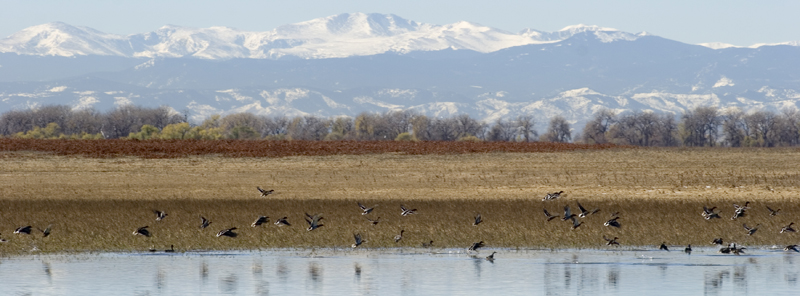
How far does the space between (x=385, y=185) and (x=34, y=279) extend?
2534 centimetres

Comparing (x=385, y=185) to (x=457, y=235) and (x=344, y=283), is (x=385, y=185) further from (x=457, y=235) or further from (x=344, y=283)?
(x=344, y=283)

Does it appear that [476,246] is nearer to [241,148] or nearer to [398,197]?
[398,197]

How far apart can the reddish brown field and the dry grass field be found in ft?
4.92

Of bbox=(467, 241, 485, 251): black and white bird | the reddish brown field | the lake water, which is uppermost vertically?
the reddish brown field

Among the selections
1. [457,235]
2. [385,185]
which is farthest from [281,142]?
[457,235]

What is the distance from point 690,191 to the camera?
3891cm

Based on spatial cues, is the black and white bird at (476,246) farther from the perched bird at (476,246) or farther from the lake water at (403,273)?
the lake water at (403,273)

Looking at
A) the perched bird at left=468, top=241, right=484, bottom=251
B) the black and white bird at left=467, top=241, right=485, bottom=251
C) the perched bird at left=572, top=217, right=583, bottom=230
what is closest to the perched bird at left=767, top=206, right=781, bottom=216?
the perched bird at left=572, top=217, right=583, bottom=230

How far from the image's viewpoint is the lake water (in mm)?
17328

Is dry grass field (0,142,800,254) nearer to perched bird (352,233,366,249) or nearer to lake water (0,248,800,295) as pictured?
perched bird (352,233,366,249)

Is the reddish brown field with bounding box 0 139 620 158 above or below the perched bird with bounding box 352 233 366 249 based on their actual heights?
above

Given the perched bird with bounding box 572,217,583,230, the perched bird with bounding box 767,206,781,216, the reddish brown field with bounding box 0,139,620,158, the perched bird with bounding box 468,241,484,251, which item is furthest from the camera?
the reddish brown field with bounding box 0,139,620,158

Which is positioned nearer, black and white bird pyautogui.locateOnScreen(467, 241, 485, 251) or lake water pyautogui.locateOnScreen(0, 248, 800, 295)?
lake water pyautogui.locateOnScreen(0, 248, 800, 295)

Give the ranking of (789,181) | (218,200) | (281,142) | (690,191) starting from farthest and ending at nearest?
1. (281,142)
2. (789,181)
3. (690,191)
4. (218,200)
